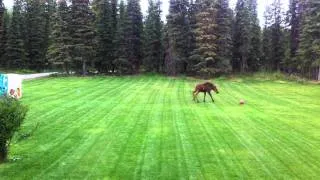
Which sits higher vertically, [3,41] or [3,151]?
[3,41]

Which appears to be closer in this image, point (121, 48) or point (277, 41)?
point (121, 48)

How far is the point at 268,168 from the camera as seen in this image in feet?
38.3

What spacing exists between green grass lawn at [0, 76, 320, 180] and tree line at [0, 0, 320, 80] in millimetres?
37670

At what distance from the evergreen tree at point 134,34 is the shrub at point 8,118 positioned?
5543 centimetres

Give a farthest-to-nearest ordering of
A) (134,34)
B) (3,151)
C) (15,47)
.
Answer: (15,47) → (134,34) → (3,151)

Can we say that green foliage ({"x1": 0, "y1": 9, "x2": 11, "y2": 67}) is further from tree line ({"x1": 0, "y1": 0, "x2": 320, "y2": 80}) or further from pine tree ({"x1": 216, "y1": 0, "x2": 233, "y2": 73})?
pine tree ({"x1": 216, "y1": 0, "x2": 233, "y2": 73})

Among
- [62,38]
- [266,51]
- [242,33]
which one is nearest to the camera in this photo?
[62,38]

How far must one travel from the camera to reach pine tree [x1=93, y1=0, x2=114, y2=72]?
67.1 metres

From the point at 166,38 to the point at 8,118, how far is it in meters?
57.6

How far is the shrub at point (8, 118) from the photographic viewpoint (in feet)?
36.0

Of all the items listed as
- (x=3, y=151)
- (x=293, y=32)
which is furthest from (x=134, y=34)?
(x=3, y=151)

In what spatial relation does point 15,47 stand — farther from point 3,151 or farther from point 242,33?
point 3,151

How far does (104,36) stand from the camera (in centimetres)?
6738

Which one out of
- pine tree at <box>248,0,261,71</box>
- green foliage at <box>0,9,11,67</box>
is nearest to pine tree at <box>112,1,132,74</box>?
pine tree at <box>248,0,261,71</box>
